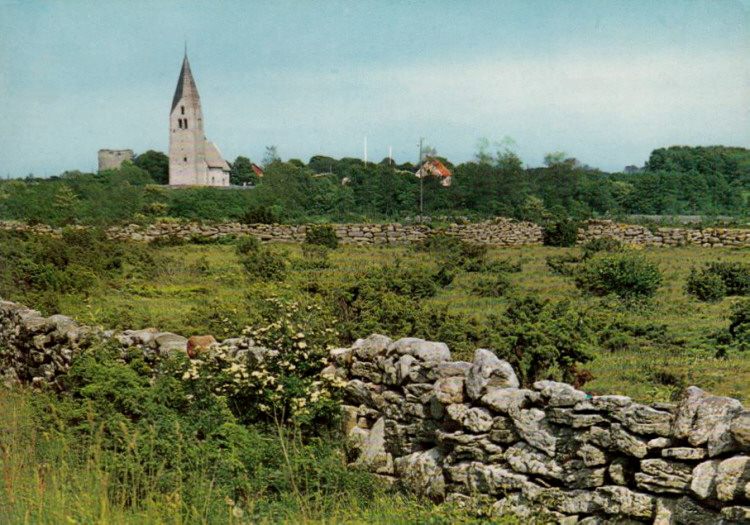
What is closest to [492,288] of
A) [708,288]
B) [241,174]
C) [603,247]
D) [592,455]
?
[708,288]

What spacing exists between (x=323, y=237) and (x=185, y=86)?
6.95 metres

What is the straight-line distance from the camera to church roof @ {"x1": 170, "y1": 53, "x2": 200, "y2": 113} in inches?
838

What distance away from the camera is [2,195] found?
97.8ft

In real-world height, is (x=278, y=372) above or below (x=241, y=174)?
below

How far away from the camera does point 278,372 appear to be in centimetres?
746

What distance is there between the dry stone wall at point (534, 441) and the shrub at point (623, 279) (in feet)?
26.8

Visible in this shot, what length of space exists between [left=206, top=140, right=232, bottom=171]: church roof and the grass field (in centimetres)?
859

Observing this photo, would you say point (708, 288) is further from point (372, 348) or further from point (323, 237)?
point (323, 237)

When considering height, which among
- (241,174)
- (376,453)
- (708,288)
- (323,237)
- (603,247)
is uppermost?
(241,174)

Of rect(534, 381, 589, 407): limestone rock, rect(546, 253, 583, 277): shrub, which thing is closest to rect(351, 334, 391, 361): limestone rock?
rect(534, 381, 589, 407): limestone rock

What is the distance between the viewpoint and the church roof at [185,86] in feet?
69.9

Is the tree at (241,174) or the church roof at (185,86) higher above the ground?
the church roof at (185,86)

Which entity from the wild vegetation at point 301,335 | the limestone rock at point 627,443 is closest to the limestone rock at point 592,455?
the limestone rock at point 627,443

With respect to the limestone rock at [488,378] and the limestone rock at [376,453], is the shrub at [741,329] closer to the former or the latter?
the limestone rock at [488,378]
